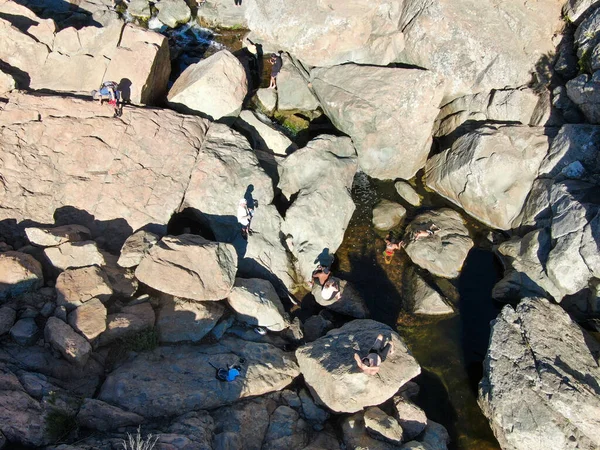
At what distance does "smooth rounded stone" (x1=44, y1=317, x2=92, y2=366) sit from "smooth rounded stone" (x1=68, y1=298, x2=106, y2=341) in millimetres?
204

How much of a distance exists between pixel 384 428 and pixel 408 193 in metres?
→ 10.1

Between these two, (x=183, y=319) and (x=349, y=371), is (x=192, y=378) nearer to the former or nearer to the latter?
(x=183, y=319)

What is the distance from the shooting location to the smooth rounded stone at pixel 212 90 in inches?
706

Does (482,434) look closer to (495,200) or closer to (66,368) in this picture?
(495,200)

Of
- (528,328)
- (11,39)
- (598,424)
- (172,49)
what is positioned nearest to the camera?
(598,424)

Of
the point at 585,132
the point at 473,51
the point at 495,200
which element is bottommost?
the point at 495,200

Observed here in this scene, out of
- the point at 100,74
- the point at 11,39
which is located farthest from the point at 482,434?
the point at 11,39

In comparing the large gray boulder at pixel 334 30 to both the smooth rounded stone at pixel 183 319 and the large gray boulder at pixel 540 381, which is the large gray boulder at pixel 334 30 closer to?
the large gray boulder at pixel 540 381

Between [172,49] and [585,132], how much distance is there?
18.9 m

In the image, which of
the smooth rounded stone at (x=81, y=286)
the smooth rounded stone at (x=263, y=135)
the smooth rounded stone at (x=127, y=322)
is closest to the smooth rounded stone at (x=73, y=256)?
the smooth rounded stone at (x=81, y=286)

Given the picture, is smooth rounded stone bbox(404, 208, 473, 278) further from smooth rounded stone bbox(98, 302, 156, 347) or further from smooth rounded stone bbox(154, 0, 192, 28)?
smooth rounded stone bbox(154, 0, 192, 28)

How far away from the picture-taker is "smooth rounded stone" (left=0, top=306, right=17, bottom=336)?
37.4 ft

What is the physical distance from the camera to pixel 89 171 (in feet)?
50.7

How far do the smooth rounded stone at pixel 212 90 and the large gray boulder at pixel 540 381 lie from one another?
13.0 meters
